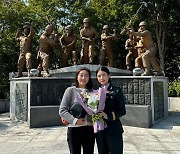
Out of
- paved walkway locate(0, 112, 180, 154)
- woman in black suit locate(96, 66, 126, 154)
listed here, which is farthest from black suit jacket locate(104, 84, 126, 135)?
paved walkway locate(0, 112, 180, 154)

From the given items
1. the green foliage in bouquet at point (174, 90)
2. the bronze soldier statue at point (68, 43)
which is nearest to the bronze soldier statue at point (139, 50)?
the bronze soldier statue at point (68, 43)

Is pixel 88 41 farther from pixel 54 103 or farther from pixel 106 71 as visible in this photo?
pixel 106 71

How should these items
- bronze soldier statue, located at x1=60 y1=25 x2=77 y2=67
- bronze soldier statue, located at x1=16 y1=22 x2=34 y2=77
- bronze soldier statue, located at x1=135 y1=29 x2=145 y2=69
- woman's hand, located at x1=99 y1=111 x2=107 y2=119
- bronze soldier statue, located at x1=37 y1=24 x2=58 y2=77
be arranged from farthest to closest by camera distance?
bronze soldier statue, located at x1=60 y1=25 x2=77 y2=67, bronze soldier statue, located at x1=16 y1=22 x2=34 y2=77, bronze soldier statue, located at x1=37 y1=24 x2=58 y2=77, bronze soldier statue, located at x1=135 y1=29 x2=145 y2=69, woman's hand, located at x1=99 y1=111 x2=107 y2=119

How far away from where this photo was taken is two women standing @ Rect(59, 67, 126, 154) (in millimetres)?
3215

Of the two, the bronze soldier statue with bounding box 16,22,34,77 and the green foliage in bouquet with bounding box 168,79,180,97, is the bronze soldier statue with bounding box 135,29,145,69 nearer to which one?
the bronze soldier statue with bounding box 16,22,34,77

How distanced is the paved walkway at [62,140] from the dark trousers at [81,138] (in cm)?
235

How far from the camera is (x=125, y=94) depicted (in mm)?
9672

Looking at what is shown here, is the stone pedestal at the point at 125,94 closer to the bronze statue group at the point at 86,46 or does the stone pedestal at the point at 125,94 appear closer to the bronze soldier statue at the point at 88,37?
the bronze statue group at the point at 86,46

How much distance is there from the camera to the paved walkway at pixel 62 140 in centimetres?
585

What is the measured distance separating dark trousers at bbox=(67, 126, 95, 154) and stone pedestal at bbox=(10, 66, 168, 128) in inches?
222

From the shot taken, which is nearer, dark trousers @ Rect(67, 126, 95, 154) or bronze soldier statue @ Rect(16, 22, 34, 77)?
dark trousers @ Rect(67, 126, 95, 154)

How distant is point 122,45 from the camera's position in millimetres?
21469

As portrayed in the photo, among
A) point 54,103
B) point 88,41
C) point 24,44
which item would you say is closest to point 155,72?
point 88,41

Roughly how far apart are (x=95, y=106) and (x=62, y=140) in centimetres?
402
